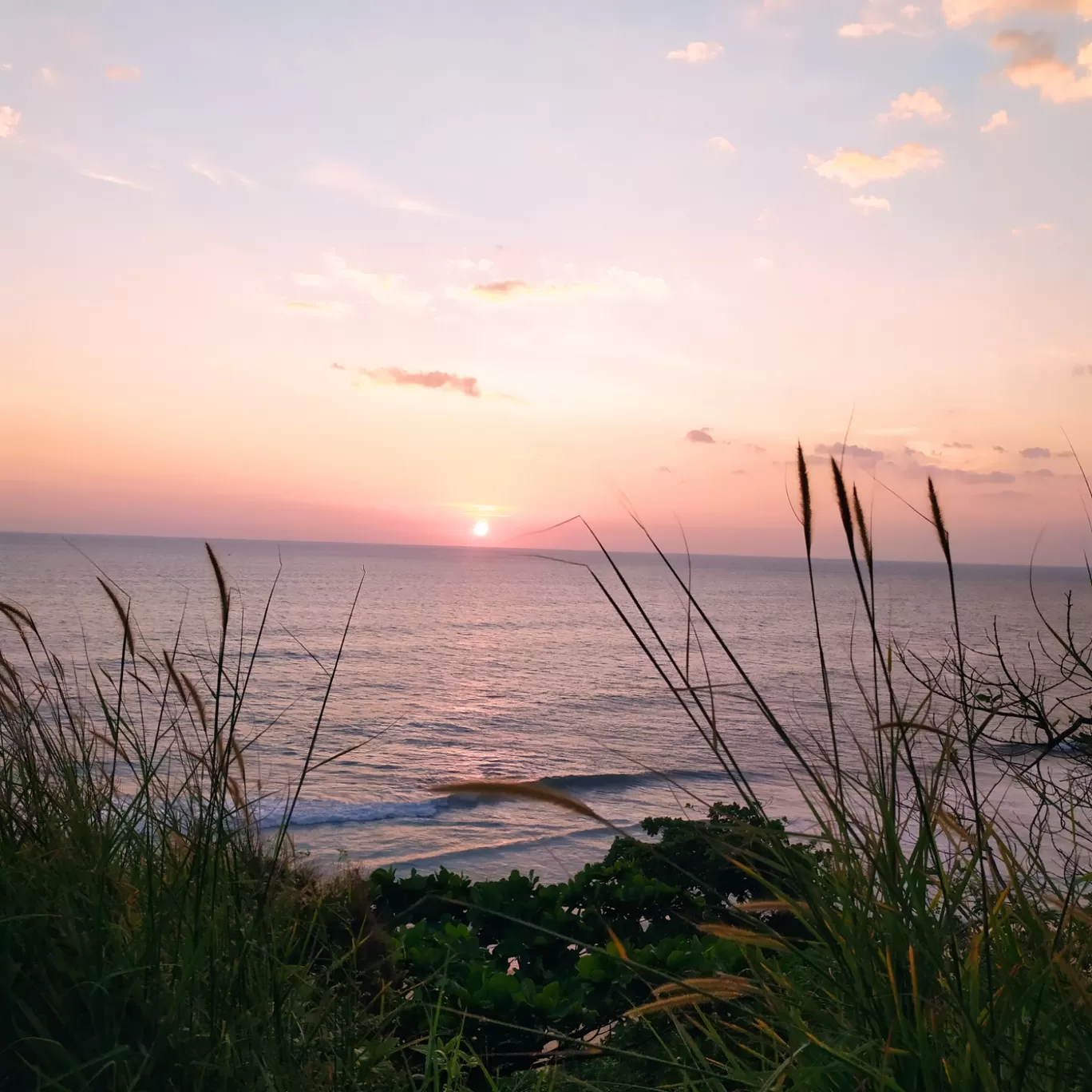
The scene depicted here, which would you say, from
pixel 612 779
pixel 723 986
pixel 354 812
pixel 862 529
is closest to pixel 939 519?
pixel 862 529

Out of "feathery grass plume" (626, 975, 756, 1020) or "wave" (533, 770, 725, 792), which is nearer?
"feathery grass plume" (626, 975, 756, 1020)

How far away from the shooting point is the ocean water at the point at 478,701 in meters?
15.2

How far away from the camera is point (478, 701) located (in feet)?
111

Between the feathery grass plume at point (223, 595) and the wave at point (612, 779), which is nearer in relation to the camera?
the feathery grass plume at point (223, 595)

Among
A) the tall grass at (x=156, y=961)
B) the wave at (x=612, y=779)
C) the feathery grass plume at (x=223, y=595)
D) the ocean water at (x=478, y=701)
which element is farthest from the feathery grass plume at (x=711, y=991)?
the wave at (x=612, y=779)

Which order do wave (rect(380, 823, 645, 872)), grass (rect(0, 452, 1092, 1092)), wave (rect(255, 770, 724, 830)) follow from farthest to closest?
1. wave (rect(255, 770, 724, 830))
2. wave (rect(380, 823, 645, 872))
3. grass (rect(0, 452, 1092, 1092))

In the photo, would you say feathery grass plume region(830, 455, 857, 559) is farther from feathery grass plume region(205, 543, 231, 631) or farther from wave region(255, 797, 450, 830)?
wave region(255, 797, 450, 830)

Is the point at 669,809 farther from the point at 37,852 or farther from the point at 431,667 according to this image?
the point at 431,667

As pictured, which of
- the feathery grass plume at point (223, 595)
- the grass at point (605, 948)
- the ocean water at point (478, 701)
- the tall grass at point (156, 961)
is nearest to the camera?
the grass at point (605, 948)

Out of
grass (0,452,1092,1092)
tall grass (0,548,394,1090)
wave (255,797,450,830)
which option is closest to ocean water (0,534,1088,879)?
wave (255,797,450,830)

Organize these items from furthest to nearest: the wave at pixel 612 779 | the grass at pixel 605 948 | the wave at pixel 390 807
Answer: the wave at pixel 612 779 < the wave at pixel 390 807 < the grass at pixel 605 948

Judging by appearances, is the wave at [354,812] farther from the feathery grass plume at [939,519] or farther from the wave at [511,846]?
Answer: the feathery grass plume at [939,519]

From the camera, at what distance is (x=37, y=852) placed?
2.12 meters

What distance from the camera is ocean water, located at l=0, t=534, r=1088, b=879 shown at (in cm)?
1522
